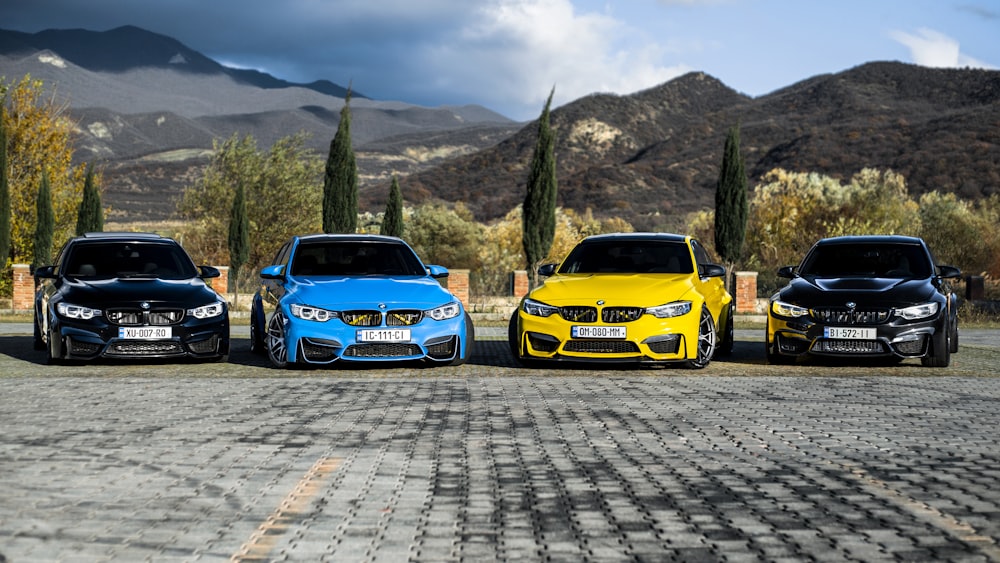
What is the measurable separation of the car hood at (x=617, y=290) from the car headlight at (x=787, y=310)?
1131mm

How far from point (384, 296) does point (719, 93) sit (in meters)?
121

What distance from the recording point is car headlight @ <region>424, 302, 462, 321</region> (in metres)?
13.6

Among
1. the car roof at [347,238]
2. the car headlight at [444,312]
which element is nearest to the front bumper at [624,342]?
the car headlight at [444,312]

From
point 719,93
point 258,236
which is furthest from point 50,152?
point 719,93

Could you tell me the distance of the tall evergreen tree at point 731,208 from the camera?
109 ft

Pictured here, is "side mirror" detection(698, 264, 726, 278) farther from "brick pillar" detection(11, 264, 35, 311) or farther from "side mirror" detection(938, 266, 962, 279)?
"brick pillar" detection(11, 264, 35, 311)

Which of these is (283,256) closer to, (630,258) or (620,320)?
(630,258)

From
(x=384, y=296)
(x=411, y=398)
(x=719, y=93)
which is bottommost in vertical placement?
(x=411, y=398)

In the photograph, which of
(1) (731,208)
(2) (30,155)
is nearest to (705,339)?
(1) (731,208)

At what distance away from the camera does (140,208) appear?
12131cm

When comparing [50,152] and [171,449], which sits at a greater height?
[50,152]

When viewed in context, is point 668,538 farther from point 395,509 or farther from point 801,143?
point 801,143

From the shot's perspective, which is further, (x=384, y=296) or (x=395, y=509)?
(x=384, y=296)

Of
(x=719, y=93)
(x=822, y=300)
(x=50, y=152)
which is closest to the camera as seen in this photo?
(x=822, y=300)
